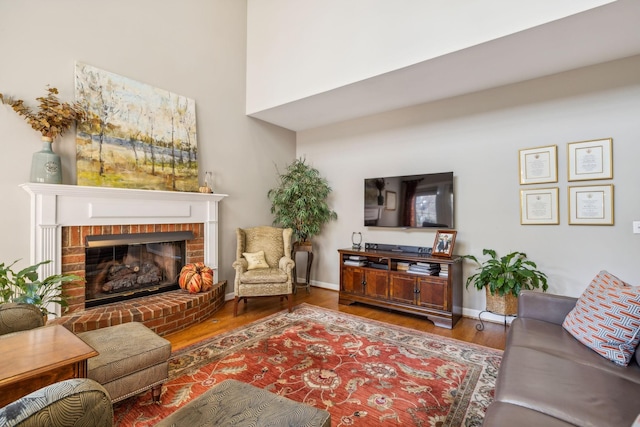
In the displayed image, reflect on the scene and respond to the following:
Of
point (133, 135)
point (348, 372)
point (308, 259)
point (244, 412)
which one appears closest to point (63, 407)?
point (244, 412)

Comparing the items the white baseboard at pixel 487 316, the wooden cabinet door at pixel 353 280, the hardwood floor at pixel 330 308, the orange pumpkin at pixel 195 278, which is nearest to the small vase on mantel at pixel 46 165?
the orange pumpkin at pixel 195 278

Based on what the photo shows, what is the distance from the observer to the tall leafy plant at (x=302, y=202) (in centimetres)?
445

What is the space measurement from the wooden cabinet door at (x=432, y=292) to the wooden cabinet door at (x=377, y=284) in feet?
1.32

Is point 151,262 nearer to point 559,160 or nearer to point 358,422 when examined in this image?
point 358,422

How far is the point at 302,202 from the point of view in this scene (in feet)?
14.4

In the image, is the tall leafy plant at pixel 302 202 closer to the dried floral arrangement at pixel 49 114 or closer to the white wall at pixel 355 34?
the white wall at pixel 355 34

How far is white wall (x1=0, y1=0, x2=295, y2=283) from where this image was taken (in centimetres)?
247

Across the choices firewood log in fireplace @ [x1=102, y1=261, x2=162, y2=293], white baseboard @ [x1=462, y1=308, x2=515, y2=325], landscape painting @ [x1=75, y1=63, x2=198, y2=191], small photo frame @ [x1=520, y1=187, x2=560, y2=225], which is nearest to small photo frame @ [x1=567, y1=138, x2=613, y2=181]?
small photo frame @ [x1=520, y1=187, x2=560, y2=225]

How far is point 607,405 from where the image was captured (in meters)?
1.17

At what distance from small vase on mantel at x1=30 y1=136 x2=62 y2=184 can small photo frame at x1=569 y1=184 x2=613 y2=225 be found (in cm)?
471

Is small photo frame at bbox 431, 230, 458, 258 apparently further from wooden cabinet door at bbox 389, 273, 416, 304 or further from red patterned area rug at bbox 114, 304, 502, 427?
red patterned area rug at bbox 114, 304, 502, 427

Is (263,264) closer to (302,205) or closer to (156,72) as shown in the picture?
(302,205)

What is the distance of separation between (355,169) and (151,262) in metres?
2.94

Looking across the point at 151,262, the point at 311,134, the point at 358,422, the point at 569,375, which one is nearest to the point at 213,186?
the point at 151,262
